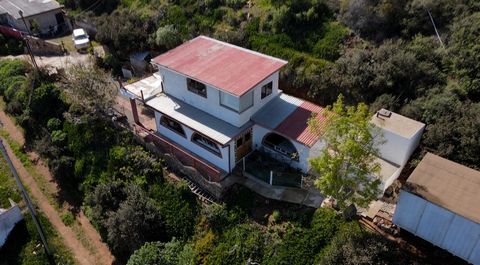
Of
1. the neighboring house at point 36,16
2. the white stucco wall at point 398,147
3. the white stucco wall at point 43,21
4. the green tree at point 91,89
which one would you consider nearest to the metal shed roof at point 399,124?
the white stucco wall at point 398,147

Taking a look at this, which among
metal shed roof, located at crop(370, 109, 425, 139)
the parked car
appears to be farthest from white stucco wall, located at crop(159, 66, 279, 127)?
the parked car

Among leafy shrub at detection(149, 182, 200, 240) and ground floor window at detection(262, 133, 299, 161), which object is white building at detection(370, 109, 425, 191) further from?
leafy shrub at detection(149, 182, 200, 240)

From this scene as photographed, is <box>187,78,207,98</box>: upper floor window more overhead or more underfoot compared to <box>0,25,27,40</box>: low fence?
more overhead

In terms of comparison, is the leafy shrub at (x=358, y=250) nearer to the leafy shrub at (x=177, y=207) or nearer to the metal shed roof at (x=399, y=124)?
the metal shed roof at (x=399, y=124)

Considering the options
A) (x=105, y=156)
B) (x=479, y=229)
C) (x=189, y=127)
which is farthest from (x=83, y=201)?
(x=479, y=229)

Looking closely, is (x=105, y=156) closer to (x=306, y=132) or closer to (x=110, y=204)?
(x=110, y=204)

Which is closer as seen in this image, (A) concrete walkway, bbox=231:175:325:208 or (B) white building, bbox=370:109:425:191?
(B) white building, bbox=370:109:425:191
